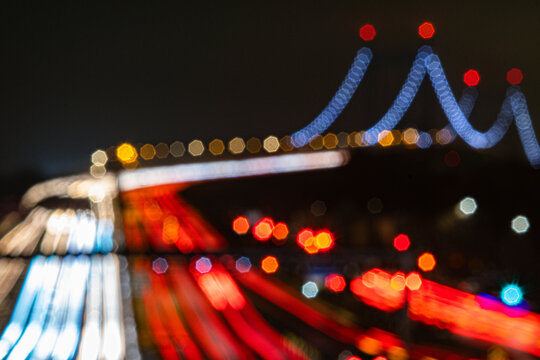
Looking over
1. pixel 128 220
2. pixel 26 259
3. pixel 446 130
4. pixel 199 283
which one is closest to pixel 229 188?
pixel 128 220

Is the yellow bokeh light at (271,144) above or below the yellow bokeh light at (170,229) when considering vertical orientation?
above

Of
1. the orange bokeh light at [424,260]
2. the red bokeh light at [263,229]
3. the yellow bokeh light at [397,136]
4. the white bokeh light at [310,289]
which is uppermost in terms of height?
the yellow bokeh light at [397,136]

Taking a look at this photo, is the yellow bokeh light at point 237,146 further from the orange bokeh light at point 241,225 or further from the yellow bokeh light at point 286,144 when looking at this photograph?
the orange bokeh light at point 241,225

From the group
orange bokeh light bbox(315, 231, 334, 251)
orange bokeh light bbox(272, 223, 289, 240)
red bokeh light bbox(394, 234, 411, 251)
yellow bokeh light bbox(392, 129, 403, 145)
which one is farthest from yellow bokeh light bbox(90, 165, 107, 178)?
red bokeh light bbox(394, 234, 411, 251)

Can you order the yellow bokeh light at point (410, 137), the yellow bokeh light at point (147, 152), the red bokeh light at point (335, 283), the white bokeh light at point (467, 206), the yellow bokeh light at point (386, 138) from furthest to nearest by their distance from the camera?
the yellow bokeh light at point (147, 152) → the yellow bokeh light at point (386, 138) → the yellow bokeh light at point (410, 137) → the white bokeh light at point (467, 206) → the red bokeh light at point (335, 283)

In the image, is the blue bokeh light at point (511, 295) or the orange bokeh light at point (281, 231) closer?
the blue bokeh light at point (511, 295)

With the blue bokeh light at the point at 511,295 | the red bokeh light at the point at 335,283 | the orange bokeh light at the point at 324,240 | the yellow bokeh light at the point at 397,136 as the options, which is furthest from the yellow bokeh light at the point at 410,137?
the blue bokeh light at the point at 511,295

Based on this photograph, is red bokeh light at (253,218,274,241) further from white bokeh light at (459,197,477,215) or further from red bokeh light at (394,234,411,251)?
red bokeh light at (394,234,411,251)
